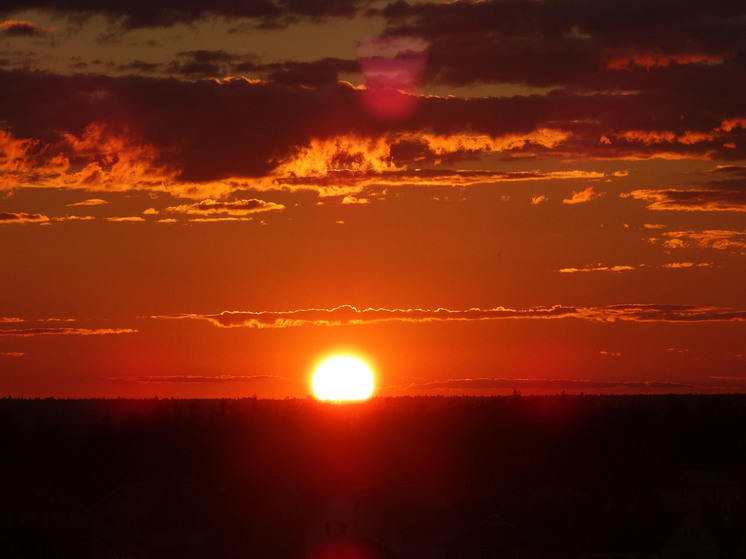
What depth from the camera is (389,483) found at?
434ft

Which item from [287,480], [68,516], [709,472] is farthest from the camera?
[709,472]

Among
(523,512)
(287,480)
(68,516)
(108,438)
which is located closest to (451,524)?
(523,512)

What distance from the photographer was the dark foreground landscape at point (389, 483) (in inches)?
3994

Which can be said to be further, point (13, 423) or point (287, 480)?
point (13, 423)

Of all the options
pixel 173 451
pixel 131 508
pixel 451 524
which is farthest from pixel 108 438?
pixel 451 524

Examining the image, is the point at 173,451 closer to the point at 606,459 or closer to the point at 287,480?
the point at 287,480

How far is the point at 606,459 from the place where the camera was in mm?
150750

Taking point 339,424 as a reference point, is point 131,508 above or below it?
below

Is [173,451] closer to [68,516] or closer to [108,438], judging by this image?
[108,438]

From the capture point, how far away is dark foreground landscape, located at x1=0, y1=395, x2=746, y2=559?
10144 centimetres

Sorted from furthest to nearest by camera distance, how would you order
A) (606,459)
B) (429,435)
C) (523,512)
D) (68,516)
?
(429,435), (606,459), (68,516), (523,512)

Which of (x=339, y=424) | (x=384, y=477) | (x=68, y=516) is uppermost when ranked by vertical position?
(x=339, y=424)

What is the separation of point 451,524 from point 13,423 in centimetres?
7301

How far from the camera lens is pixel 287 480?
129m
